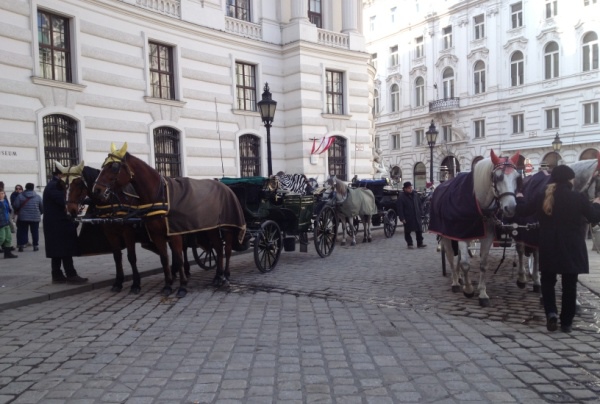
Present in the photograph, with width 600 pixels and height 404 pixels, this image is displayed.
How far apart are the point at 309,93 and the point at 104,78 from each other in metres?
9.51

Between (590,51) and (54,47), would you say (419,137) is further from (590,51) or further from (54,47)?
(54,47)

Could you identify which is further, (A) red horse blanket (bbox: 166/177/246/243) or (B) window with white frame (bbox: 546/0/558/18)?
(B) window with white frame (bbox: 546/0/558/18)

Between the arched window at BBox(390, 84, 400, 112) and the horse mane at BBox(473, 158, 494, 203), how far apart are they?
45.0m

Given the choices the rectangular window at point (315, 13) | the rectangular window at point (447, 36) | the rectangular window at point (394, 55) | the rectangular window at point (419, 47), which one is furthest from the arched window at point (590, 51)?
the rectangular window at point (315, 13)

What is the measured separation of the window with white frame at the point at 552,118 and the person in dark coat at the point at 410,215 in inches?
1163

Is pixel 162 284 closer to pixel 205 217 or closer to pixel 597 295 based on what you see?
pixel 205 217

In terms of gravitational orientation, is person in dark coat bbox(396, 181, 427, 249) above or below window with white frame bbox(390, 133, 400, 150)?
below

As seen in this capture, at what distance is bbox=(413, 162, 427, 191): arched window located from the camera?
155ft

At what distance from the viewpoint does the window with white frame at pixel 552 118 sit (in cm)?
3716

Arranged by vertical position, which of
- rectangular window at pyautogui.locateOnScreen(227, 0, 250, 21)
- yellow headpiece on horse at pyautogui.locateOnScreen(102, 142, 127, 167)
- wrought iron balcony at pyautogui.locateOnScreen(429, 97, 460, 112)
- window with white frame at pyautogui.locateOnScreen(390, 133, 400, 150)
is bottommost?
yellow headpiece on horse at pyautogui.locateOnScreen(102, 142, 127, 167)

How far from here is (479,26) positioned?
4234 cm

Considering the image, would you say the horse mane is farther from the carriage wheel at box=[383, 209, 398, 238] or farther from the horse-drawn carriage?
the carriage wheel at box=[383, 209, 398, 238]

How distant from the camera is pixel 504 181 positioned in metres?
5.93

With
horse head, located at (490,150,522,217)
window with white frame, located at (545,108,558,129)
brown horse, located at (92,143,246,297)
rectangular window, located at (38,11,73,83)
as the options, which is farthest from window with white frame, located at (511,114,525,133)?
brown horse, located at (92,143,246,297)
